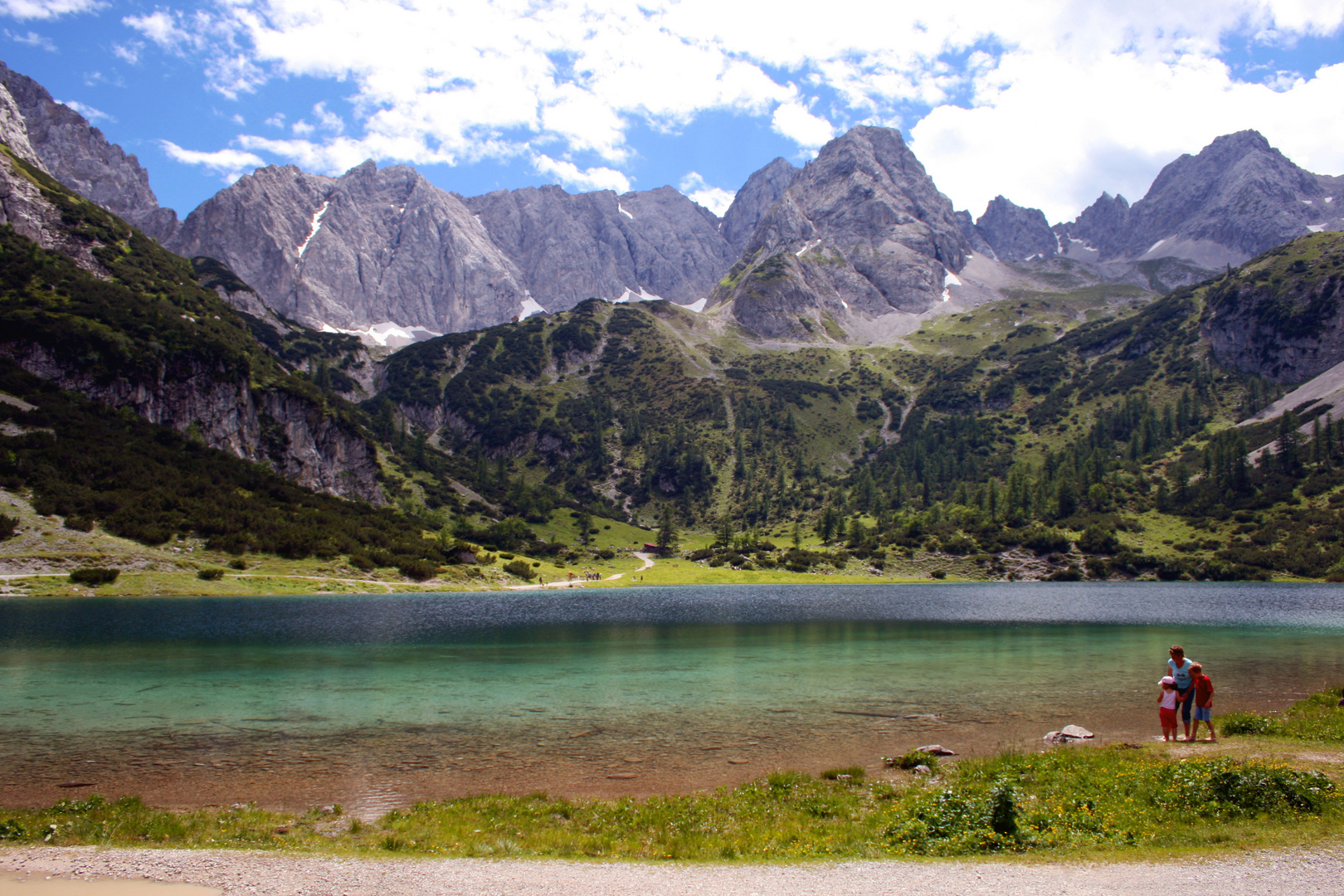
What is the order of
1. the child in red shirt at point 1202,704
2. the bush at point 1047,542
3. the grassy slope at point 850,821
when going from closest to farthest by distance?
1. the grassy slope at point 850,821
2. the child in red shirt at point 1202,704
3. the bush at point 1047,542

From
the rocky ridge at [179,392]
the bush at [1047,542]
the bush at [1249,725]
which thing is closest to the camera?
the bush at [1249,725]

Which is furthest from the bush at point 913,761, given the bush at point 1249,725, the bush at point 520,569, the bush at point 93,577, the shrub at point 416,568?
the bush at point 520,569

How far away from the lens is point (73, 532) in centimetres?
10125

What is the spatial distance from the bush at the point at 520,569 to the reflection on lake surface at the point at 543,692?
73.3m

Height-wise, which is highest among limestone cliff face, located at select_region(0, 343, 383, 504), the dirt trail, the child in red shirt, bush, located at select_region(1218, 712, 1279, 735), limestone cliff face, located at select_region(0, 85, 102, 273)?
limestone cliff face, located at select_region(0, 85, 102, 273)

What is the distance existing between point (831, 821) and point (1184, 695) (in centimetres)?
1848

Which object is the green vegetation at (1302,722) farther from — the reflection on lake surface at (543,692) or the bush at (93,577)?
the bush at (93,577)

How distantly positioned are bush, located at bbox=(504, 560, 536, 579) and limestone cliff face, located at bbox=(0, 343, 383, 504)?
6483 cm

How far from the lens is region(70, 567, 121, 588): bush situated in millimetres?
93000

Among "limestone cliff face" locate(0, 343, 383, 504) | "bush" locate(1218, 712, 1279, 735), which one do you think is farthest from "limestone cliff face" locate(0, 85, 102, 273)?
"bush" locate(1218, 712, 1279, 735)

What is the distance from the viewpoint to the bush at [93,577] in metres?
93.0

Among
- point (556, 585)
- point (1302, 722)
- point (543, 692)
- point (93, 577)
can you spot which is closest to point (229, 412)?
point (93, 577)

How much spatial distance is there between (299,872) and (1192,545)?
20832 cm

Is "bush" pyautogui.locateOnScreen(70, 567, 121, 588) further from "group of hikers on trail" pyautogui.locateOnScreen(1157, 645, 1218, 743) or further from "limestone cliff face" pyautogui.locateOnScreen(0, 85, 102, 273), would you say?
"limestone cliff face" pyautogui.locateOnScreen(0, 85, 102, 273)
